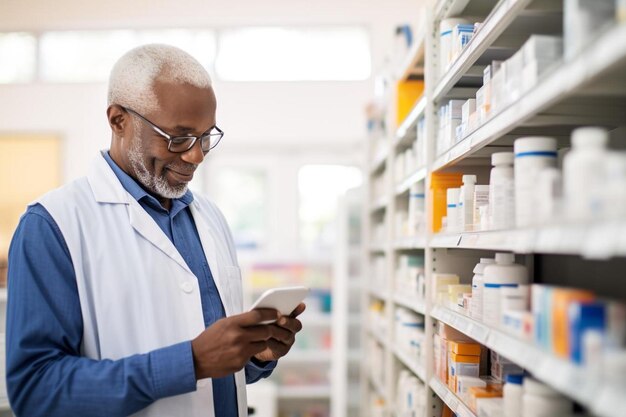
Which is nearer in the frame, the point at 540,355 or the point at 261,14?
the point at 540,355

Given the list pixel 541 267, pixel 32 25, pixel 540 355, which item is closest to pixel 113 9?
pixel 32 25

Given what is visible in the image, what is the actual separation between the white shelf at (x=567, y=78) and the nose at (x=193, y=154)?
88 centimetres

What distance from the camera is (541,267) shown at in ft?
7.64

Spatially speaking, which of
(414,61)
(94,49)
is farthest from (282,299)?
(94,49)

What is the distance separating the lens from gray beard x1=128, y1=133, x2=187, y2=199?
190cm

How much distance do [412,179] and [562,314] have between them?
1.91m

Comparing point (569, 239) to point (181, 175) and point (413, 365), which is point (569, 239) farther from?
point (413, 365)

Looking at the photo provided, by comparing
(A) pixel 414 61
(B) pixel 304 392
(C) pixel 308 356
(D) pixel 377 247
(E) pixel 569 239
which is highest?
(A) pixel 414 61

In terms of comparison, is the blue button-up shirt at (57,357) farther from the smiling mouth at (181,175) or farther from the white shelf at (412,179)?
the white shelf at (412,179)

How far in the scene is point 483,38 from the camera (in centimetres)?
173

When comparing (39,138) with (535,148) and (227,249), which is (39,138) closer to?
(227,249)

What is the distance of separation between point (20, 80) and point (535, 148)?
7820mm

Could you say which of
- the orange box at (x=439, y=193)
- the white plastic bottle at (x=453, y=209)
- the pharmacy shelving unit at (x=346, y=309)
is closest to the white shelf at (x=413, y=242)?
the orange box at (x=439, y=193)

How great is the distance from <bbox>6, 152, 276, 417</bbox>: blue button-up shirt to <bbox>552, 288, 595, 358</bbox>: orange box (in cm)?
91
